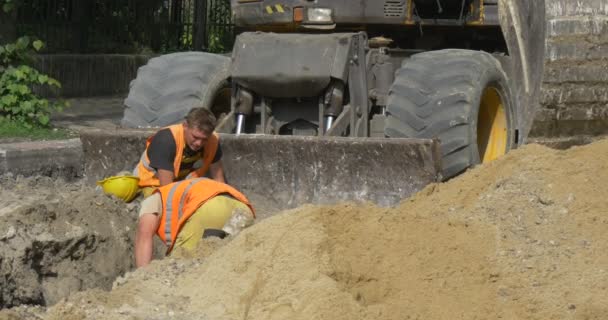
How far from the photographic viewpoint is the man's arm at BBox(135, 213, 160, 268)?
749cm

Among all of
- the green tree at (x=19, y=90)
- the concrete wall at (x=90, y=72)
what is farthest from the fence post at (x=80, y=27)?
the green tree at (x=19, y=90)

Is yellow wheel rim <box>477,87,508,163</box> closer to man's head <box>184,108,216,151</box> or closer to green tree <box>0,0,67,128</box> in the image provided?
man's head <box>184,108,216,151</box>

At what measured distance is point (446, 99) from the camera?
889 centimetres

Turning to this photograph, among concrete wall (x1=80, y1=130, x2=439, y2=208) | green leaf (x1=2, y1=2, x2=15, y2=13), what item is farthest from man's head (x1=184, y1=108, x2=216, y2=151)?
green leaf (x1=2, y1=2, x2=15, y2=13)

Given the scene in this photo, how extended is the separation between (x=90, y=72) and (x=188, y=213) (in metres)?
11.1

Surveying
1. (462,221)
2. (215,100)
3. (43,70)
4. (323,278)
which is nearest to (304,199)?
(215,100)

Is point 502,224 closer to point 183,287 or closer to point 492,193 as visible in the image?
point 492,193

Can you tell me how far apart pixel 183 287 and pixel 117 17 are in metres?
15.2

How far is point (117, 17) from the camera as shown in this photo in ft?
67.8

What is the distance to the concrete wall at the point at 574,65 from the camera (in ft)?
21.6

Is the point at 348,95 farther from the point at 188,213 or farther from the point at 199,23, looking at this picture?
the point at 199,23

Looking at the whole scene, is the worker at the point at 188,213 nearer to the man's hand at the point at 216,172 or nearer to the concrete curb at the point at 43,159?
the man's hand at the point at 216,172

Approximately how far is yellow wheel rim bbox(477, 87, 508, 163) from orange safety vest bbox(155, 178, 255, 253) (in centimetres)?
269

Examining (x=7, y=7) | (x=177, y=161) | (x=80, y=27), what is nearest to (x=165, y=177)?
(x=177, y=161)
